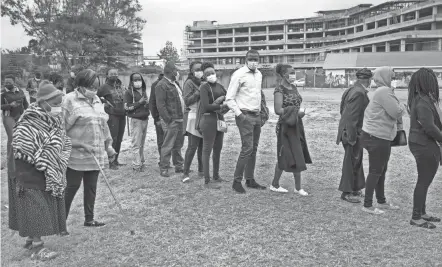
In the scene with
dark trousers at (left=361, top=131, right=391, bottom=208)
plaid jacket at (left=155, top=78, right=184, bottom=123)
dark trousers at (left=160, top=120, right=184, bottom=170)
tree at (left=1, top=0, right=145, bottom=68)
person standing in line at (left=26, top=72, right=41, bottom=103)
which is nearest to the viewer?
dark trousers at (left=361, top=131, right=391, bottom=208)

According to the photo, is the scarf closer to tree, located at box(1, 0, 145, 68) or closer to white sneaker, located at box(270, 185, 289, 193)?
white sneaker, located at box(270, 185, 289, 193)

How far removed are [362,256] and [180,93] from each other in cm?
425

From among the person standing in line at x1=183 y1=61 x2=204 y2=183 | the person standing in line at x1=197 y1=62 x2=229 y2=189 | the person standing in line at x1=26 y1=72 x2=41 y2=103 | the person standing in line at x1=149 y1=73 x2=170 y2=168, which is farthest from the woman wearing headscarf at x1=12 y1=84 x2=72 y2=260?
the person standing in line at x1=26 y1=72 x2=41 y2=103

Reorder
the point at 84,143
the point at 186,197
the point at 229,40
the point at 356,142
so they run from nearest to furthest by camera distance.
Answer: the point at 84,143, the point at 356,142, the point at 186,197, the point at 229,40

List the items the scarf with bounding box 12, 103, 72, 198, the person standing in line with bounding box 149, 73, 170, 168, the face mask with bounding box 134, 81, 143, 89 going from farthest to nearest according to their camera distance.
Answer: the face mask with bounding box 134, 81, 143, 89, the person standing in line with bounding box 149, 73, 170, 168, the scarf with bounding box 12, 103, 72, 198

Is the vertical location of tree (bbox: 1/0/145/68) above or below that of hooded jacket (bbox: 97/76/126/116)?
above

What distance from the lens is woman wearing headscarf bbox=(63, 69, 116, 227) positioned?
4.82 metres

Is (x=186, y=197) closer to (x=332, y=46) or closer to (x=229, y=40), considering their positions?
(x=332, y=46)

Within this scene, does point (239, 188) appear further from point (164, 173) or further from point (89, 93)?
point (89, 93)

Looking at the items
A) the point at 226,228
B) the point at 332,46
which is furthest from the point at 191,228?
the point at 332,46

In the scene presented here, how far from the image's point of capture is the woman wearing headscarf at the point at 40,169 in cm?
415

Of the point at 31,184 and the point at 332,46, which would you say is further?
the point at 332,46

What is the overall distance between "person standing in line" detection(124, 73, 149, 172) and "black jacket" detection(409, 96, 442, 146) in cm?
458

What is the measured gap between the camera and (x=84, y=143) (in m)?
4.85
